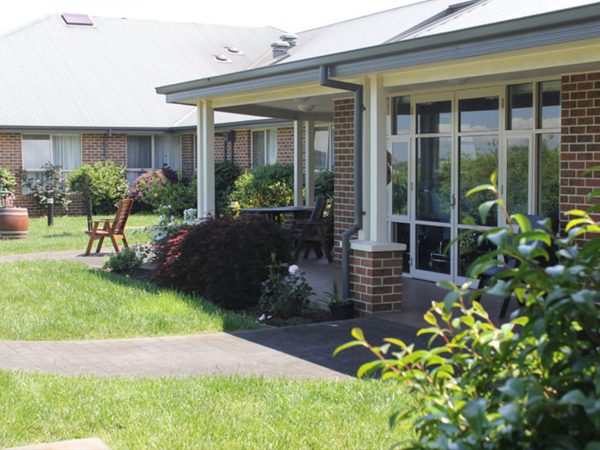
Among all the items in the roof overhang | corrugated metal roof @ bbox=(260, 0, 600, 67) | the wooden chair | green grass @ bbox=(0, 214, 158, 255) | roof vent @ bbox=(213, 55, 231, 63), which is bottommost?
green grass @ bbox=(0, 214, 158, 255)

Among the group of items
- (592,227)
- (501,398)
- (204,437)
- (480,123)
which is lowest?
(204,437)

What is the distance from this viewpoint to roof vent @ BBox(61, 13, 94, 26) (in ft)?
102

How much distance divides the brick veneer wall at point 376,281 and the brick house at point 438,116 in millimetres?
14

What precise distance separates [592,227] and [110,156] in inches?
1041

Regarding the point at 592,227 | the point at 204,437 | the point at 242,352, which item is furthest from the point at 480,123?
the point at 592,227

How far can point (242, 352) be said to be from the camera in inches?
319

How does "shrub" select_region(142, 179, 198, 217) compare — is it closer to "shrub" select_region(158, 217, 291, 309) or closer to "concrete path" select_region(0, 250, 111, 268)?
"concrete path" select_region(0, 250, 111, 268)

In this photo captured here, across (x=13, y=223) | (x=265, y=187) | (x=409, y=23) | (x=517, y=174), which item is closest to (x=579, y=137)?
(x=517, y=174)

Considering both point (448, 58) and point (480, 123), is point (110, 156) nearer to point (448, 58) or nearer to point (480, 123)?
point (480, 123)

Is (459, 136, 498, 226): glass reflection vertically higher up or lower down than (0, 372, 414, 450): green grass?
higher up

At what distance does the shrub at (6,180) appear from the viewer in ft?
84.5

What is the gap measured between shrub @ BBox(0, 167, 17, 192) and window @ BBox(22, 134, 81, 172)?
3.09 ft

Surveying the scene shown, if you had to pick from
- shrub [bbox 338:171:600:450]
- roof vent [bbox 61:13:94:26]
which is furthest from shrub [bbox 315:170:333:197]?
shrub [bbox 338:171:600:450]

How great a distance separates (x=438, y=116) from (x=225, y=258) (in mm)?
3469
